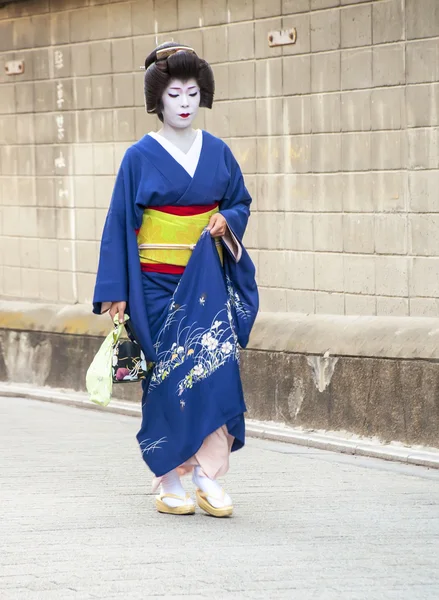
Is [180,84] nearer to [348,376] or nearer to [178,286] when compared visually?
[178,286]

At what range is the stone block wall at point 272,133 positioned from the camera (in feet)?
28.2

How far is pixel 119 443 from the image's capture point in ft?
29.1

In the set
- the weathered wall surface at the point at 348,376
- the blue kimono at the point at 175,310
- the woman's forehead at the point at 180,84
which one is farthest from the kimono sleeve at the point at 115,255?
the weathered wall surface at the point at 348,376

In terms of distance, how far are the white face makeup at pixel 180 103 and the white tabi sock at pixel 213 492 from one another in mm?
1591

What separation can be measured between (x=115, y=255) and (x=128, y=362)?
0.49m

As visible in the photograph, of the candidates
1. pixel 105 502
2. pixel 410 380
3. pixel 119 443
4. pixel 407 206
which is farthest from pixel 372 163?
pixel 105 502

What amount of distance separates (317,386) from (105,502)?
7.70 ft

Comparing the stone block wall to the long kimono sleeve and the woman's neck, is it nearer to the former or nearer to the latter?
the long kimono sleeve

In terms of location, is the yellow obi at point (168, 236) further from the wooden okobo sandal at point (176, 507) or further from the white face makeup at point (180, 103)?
the wooden okobo sandal at point (176, 507)

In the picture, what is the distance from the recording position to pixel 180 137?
6805mm

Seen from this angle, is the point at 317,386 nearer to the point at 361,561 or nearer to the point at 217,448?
the point at 217,448

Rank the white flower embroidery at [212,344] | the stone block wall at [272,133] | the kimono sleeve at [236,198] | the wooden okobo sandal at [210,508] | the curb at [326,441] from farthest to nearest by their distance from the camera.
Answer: the stone block wall at [272,133]
the curb at [326,441]
the kimono sleeve at [236,198]
the white flower embroidery at [212,344]
the wooden okobo sandal at [210,508]

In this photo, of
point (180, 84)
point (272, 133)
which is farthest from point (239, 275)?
point (272, 133)

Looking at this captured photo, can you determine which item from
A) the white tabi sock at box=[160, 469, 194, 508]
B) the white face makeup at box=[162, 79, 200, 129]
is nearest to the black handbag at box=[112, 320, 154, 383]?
the white tabi sock at box=[160, 469, 194, 508]
